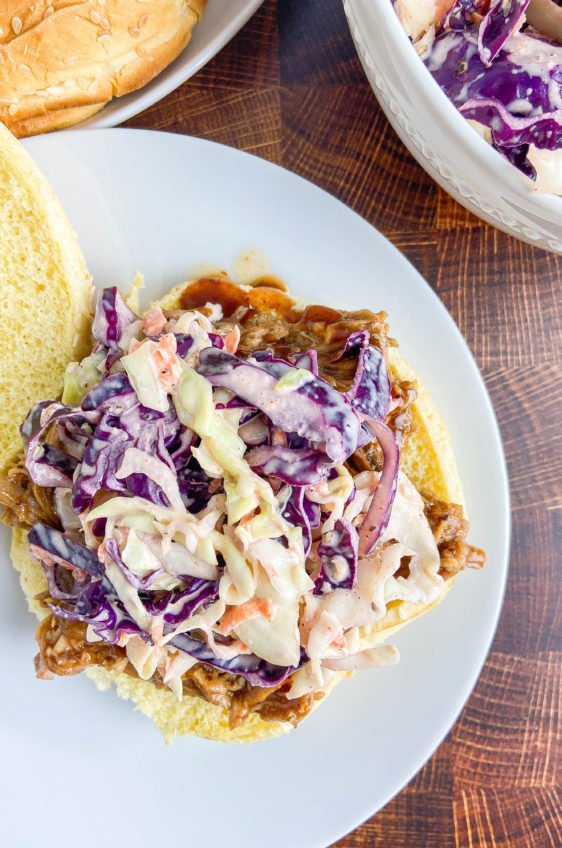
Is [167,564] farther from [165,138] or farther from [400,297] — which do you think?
[165,138]

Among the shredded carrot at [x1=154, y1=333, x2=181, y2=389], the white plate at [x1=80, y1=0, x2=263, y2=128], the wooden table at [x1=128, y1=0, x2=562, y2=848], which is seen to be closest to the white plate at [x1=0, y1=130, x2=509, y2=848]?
the white plate at [x1=80, y1=0, x2=263, y2=128]

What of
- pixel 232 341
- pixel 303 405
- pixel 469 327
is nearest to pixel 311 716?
pixel 303 405

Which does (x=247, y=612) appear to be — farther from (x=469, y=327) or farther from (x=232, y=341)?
(x=469, y=327)

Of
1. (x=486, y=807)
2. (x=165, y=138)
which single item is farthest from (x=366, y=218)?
(x=486, y=807)

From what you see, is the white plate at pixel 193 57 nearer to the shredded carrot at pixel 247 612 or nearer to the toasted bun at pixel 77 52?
the toasted bun at pixel 77 52

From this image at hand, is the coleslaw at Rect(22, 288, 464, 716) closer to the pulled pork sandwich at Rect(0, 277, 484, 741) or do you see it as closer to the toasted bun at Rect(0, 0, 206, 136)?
the pulled pork sandwich at Rect(0, 277, 484, 741)
